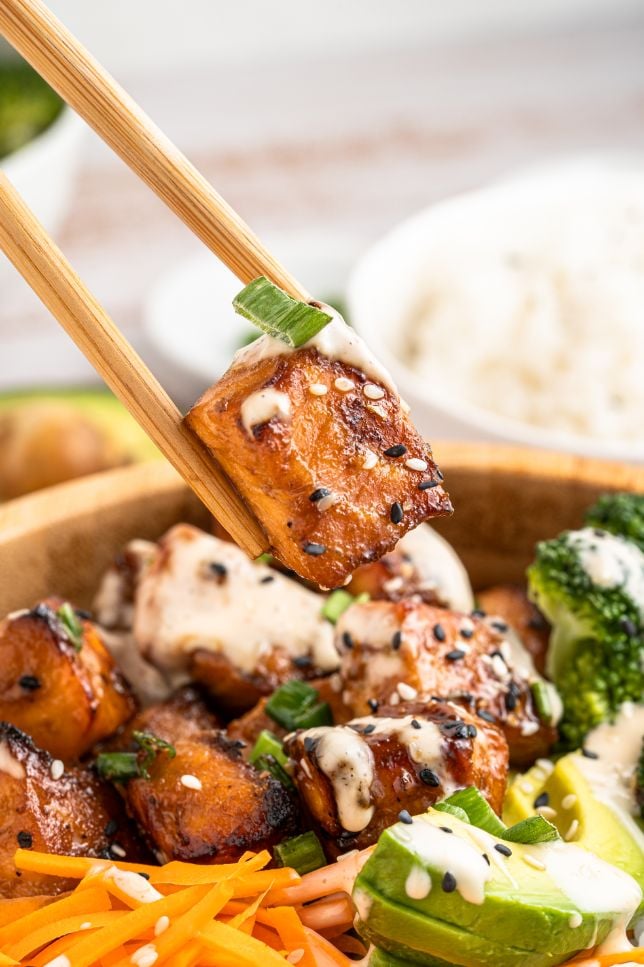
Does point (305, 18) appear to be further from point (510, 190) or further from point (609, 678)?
point (609, 678)

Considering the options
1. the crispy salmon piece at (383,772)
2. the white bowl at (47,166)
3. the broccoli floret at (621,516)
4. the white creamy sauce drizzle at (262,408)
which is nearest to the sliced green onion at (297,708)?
the crispy salmon piece at (383,772)

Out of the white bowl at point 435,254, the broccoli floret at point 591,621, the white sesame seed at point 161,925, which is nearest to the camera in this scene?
the white sesame seed at point 161,925

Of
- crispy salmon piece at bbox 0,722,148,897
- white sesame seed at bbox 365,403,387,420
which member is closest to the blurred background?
white sesame seed at bbox 365,403,387,420

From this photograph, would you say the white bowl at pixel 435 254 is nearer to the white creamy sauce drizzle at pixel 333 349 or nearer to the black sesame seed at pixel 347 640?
the black sesame seed at pixel 347 640

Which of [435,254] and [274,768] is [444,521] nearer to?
[274,768]

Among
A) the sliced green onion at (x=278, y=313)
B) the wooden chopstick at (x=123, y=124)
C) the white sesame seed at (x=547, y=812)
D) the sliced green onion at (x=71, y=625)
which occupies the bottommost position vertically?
the white sesame seed at (x=547, y=812)
